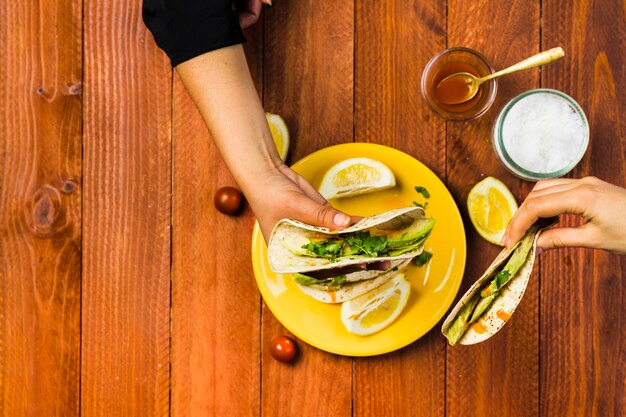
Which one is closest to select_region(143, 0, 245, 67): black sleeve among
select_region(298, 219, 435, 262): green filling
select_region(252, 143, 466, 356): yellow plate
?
select_region(252, 143, 466, 356): yellow plate

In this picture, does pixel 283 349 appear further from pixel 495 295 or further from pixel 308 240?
pixel 495 295

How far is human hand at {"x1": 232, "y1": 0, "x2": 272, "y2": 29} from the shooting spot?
1.55 m

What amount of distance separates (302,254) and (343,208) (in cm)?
29

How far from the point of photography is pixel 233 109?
4.44ft

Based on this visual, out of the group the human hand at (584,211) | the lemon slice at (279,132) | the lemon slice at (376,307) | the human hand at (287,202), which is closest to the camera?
the human hand at (584,211)

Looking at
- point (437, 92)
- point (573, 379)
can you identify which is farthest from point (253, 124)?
point (573, 379)

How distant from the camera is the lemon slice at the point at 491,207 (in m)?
1.52

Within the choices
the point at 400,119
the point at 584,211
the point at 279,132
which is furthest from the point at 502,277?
the point at 279,132

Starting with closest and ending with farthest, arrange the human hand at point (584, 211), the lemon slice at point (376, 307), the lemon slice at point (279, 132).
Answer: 1. the human hand at point (584, 211)
2. the lemon slice at point (376, 307)
3. the lemon slice at point (279, 132)

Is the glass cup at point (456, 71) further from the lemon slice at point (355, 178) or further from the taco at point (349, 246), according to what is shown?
the taco at point (349, 246)

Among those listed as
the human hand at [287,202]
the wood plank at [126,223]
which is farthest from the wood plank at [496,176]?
the wood plank at [126,223]

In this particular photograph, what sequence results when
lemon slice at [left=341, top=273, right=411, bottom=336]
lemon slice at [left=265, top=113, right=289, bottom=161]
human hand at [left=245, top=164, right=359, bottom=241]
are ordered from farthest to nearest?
1. lemon slice at [left=265, top=113, right=289, bottom=161]
2. lemon slice at [left=341, top=273, right=411, bottom=336]
3. human hand at [left=245, top=164, right=359, bottom=241]

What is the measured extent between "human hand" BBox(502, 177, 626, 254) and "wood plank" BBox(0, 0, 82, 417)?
116 centimetres

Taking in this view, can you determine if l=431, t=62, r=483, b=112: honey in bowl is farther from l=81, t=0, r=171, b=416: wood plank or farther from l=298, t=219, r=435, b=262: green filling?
l=81, t=0, r=171, b=416: wood plank
